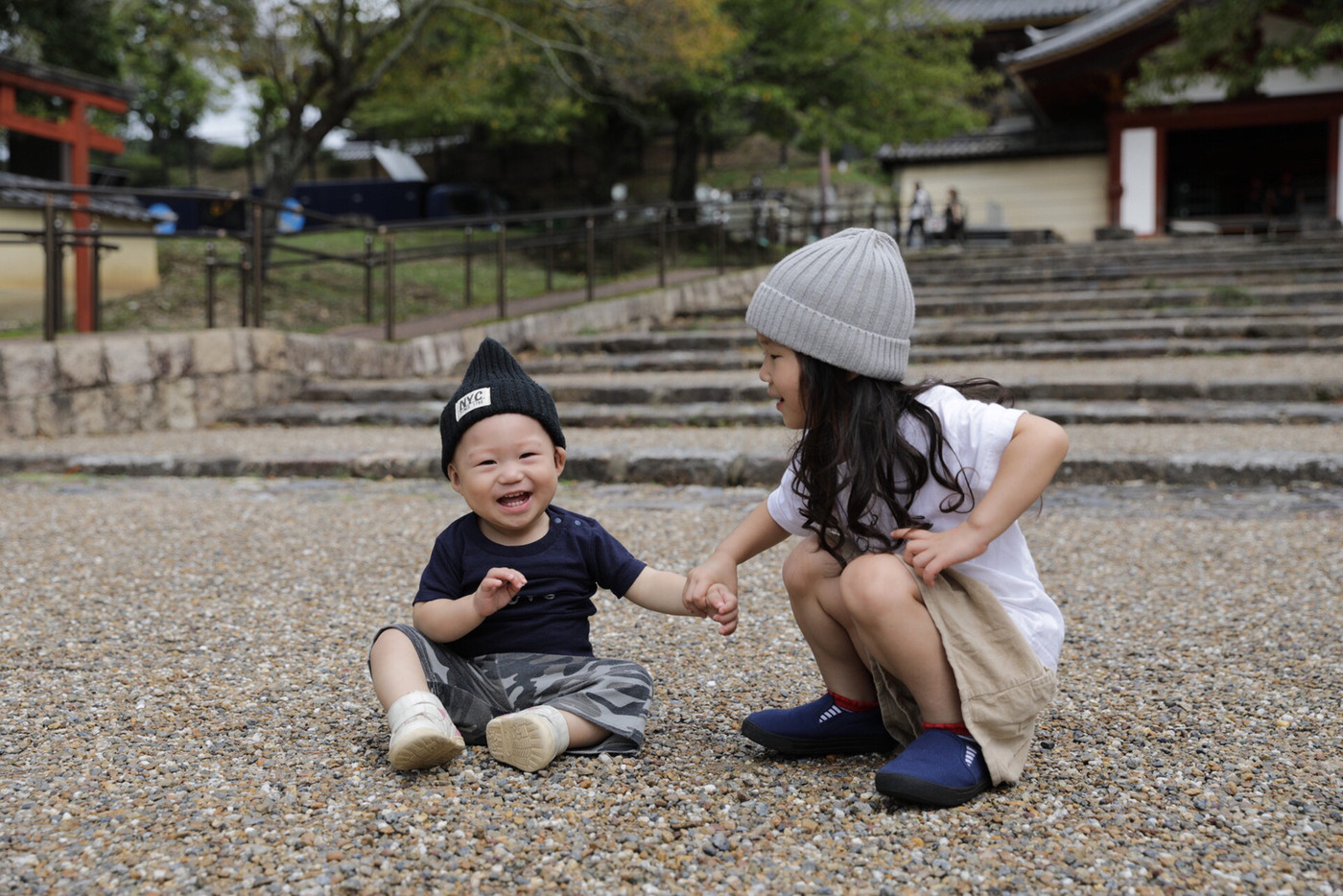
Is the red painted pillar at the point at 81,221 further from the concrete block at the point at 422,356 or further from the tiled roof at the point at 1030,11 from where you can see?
the tiled roof at the point at 1030,11

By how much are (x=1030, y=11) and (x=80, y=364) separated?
20394mm

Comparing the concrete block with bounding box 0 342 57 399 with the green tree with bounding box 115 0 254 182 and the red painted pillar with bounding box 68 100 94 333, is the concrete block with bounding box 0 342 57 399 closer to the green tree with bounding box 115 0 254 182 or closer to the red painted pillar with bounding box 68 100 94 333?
the red painted pillar with bounding box 68 100 94 333

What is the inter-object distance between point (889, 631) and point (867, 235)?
2.08 feet

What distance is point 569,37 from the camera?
12859 mm

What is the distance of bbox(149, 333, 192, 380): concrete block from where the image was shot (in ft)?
22.0

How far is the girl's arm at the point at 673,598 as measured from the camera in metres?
1.87

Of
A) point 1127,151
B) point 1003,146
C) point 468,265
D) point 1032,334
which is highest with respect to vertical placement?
point 1003,146

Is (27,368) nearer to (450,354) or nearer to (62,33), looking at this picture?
(450,354)

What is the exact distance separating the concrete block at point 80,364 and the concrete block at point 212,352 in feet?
1.96

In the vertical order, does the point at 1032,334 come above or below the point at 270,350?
above

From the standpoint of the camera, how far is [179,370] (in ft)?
22.6

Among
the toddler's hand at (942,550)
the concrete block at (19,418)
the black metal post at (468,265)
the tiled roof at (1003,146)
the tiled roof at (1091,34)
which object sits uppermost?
the tiled roof at (1091,34)

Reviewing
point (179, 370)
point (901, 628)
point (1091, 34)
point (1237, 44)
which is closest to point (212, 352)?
point (179, 370)

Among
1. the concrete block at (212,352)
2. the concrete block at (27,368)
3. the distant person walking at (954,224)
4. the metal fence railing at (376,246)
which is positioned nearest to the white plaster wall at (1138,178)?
the distant person walking at (954,224)
